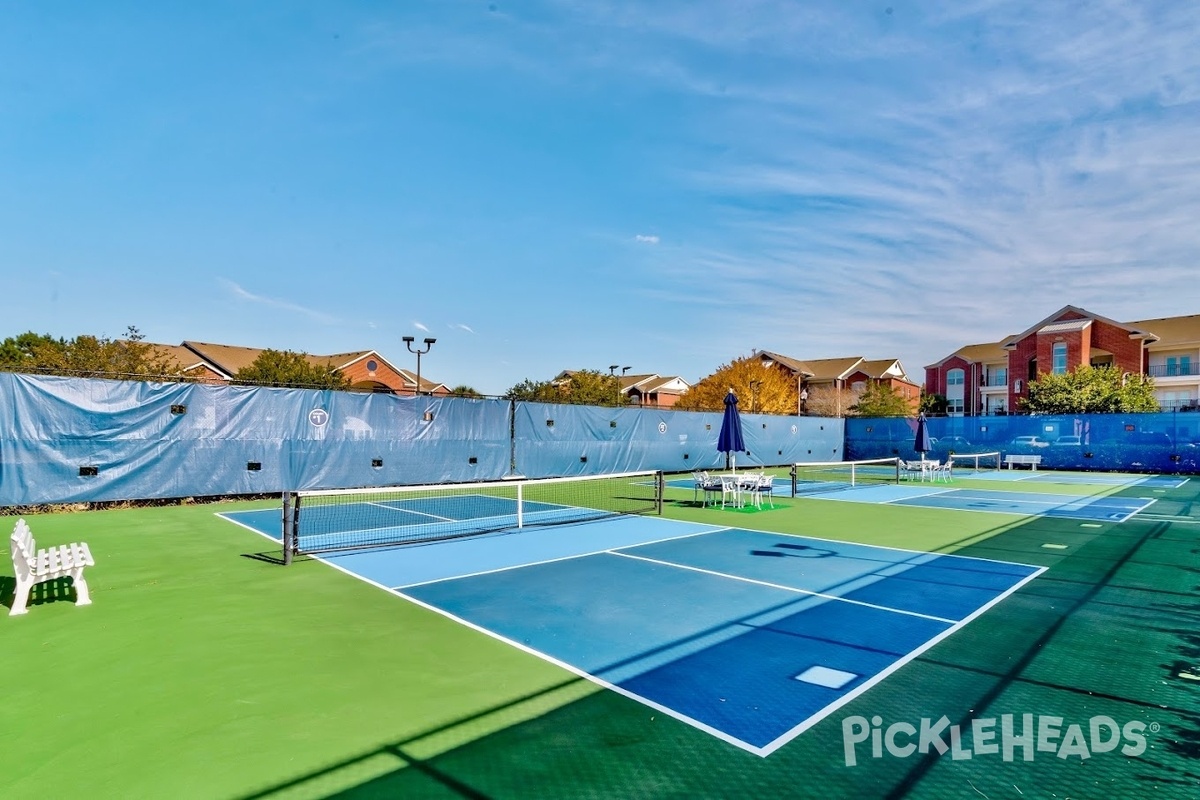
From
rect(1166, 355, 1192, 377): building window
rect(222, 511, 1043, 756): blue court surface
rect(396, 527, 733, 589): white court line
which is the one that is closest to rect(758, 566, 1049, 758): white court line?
rect(222, 511, 1043, 756): blue court surface

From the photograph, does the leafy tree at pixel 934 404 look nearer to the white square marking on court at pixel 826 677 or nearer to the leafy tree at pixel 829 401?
the leafy tree at pixel 829 401

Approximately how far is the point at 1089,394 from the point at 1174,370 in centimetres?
1962

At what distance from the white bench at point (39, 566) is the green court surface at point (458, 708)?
0.71 feet

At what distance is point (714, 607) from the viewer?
6.45 m

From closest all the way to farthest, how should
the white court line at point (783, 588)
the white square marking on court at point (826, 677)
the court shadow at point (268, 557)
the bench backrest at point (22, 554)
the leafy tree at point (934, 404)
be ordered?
1. the white square marking on court at point (826, 677)
2. the bench backrest at point (22, 554)
3. the white court line at point (783, 588)
4. the court shadow at point (268, 557)
5. the leafy tree at point (934, 404)

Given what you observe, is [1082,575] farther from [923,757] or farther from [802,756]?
[802,756]

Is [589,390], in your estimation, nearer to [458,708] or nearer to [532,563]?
[532,563]

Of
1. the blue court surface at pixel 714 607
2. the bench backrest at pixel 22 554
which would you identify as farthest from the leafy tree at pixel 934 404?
the bench backrest at pixel 22 554

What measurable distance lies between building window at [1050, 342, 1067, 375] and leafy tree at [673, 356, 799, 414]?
19228 mm

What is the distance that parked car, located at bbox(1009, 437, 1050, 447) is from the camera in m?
29.6

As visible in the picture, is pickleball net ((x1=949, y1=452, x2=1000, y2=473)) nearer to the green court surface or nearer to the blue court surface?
the blue court surface

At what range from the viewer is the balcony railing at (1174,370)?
45.0 metres

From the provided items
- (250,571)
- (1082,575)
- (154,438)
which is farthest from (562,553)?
(154,438)

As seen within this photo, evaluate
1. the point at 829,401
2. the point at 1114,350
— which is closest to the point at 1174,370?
the point at 1114,350
